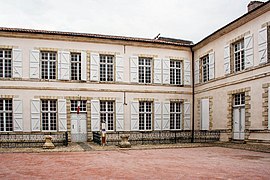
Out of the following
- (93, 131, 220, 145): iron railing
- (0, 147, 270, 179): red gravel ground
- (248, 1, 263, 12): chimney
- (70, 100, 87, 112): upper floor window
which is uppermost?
(248, 1, 263, 12): chimney

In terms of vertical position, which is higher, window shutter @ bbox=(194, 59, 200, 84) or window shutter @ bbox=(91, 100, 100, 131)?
window shutter @ bbox=(194, 59, 200, 84)

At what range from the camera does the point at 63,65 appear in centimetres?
1650

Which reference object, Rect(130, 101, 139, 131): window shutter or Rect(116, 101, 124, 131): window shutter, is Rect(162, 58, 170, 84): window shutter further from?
Rect(116, 101, 124, 131): window shutter

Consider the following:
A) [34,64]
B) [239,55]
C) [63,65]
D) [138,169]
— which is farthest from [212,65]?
[138,169]

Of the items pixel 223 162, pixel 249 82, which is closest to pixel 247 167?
pixel 223 162

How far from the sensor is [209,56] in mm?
17078

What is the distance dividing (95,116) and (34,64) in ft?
13.8

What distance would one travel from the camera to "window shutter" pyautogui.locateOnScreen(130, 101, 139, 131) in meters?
17.4

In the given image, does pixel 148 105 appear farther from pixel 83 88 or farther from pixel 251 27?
pixel 251 27

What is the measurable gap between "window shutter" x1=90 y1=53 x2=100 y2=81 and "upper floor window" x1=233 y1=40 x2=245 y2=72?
722cm

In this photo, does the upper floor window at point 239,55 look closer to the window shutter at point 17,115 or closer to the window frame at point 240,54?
the window frame at point 240,54

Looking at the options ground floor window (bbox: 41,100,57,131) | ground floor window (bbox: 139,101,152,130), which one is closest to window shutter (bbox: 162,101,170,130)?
ground floor window (bbox: 139,101,152,130)

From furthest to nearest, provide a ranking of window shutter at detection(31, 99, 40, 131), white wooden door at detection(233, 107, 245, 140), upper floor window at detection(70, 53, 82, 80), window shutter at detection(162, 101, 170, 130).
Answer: window shutter at detection(162, 101, 170, 130), upper floor window at detection(70, 53, 82, 80), window shutter at detection(31, 99, 40, 131), white wooden door at detection(233, 107, 245, 140)

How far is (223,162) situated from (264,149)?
3.63 m
